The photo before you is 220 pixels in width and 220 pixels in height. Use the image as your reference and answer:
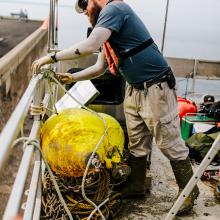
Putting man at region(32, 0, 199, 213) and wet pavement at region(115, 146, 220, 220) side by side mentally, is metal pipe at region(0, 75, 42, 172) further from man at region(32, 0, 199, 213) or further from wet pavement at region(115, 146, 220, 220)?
wet pavement at region(115, 146, 220, 220)

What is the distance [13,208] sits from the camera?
1.39 metres

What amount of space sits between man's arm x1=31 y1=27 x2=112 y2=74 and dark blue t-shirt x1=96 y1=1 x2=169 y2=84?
14cm

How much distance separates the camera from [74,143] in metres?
2.68

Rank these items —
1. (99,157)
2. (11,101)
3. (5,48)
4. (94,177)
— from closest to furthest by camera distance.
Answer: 1. (99,157)
2. (94,177)
3. (11,101)
4. (5,48)

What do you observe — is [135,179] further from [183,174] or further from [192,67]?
[192,67]

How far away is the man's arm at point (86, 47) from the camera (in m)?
2.68

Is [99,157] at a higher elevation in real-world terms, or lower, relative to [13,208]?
lower

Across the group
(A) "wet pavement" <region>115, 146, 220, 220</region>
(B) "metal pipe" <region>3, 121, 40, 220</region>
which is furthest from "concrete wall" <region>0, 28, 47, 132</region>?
(B) "metal pipe" <region>3, 121, 40, 220</region>

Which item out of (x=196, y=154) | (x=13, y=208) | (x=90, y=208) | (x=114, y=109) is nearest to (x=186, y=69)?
(x=196, y=154)

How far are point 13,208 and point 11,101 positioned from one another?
9622 millimetres

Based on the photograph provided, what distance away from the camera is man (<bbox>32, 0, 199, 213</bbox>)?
279 cm

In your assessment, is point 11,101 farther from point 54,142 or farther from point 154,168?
point 54,142

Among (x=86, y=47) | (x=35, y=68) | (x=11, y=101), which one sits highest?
(x=86, y=47)

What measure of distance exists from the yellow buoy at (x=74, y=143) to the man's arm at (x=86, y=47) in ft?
1.42
